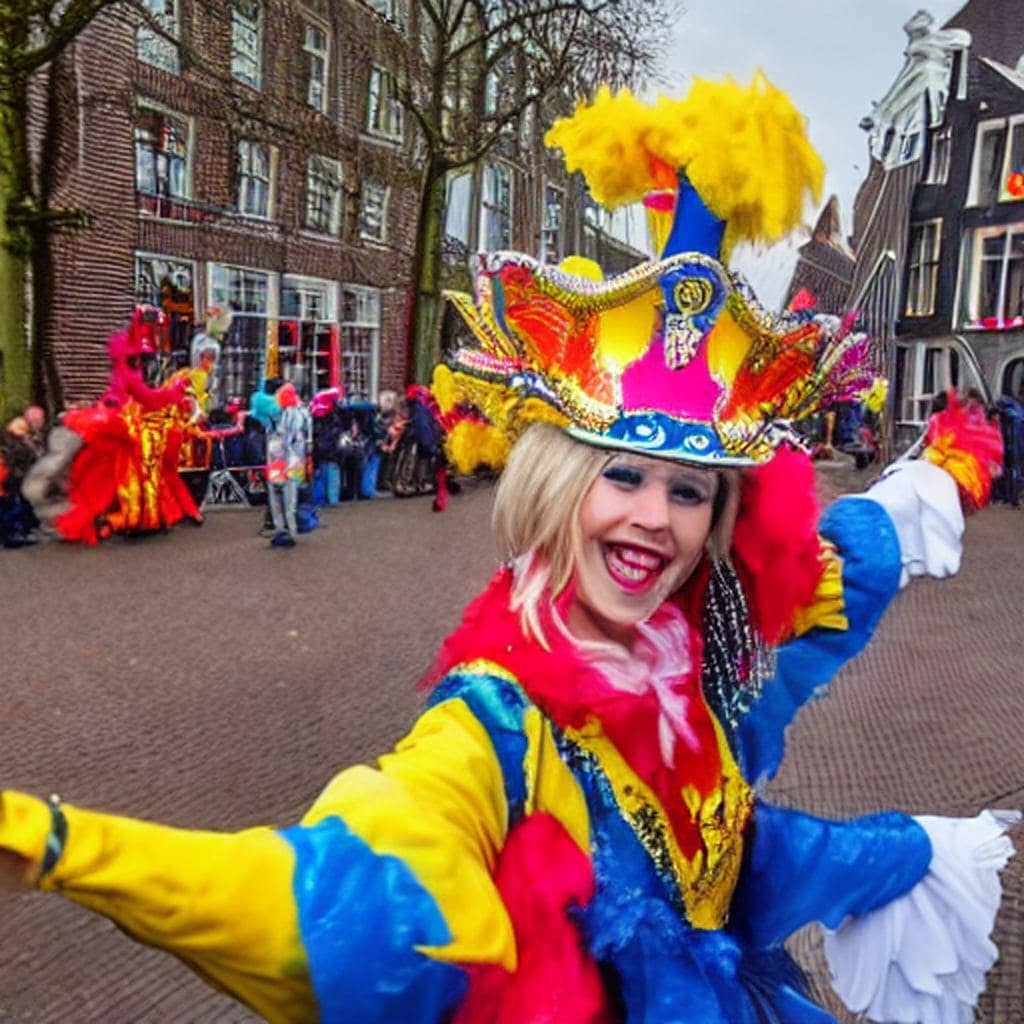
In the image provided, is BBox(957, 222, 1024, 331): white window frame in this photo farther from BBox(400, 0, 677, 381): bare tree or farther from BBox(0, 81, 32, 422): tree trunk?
BBox(0, 81, 32, 422): tree trunk

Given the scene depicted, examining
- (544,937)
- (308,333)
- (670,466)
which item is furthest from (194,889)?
(308,333)

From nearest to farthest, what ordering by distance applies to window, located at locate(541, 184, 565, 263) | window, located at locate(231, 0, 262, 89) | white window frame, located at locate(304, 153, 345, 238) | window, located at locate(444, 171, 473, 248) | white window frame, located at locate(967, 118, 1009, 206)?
window, located at locate(231, 0, 262, 89), white window frame, located at locate(304, 153, 345, 238), white window frame, located at locate(967, 118, 1009, 206), window, located at locate(444, 171, 473, 248), window, located at locate(541, 184, 565, 263)

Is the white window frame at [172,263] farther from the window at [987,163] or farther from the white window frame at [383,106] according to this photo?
the window at [987,163]

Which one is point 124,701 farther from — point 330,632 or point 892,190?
point 892,190

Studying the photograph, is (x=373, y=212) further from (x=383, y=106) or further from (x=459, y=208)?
(x=459, y=208)

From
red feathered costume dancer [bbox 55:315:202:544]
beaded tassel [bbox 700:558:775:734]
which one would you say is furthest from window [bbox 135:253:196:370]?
beaded tassel [bbox 700:558:775:734]

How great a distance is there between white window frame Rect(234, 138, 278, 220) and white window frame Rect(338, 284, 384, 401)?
1.98 meters

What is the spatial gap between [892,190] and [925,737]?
49.3 feet

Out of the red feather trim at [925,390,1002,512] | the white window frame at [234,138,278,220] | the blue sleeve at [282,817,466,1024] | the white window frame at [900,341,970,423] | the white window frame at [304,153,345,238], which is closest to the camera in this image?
the blue sleeve at [282,817,466,1024]

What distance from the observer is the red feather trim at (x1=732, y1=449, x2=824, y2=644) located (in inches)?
70.7

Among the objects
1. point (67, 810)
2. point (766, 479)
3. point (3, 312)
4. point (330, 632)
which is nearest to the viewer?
point (67, 810)

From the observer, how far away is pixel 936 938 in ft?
5.94

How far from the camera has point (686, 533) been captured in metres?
1.66

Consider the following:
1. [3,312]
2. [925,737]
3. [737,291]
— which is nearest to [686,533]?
[737,291]
